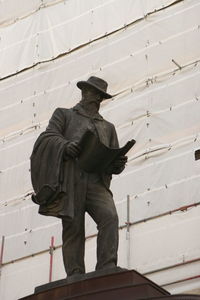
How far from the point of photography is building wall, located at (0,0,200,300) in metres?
15.0

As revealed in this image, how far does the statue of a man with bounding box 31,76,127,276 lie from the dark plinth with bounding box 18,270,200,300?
420mm

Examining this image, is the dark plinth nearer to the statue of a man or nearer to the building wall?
the statue of a man

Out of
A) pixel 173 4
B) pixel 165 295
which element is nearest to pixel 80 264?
pixel 165 295

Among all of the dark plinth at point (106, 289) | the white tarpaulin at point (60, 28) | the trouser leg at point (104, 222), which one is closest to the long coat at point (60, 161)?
the trouser leg at point (104, 222)

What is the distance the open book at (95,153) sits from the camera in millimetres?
8406

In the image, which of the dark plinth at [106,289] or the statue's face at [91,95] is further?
the statue's face at [91,95]

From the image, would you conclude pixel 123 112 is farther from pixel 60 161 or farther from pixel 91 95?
pixel 60 161

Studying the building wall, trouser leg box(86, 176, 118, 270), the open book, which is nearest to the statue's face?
the open book

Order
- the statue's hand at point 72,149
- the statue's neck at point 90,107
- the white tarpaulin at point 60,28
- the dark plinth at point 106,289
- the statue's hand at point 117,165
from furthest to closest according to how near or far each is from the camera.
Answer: the white tarpaulin at point 60,28, the statue's neck at point 90,107, the statue's hand at point 117,165, the statue's hand at point 72,149, the dark plinth at point 106,289

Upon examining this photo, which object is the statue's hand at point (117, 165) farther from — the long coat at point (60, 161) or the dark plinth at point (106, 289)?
the dark plinth at point (106, 289)

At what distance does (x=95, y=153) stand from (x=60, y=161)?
0.29 metres

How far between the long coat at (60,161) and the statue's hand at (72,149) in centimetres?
4

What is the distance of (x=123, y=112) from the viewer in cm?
1653

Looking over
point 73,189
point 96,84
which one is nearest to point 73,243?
point 73,189
